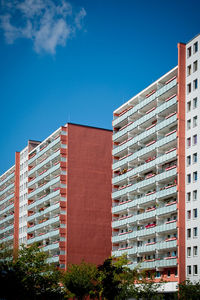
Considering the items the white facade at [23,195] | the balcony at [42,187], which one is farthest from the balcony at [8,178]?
the balcony at [42,187]

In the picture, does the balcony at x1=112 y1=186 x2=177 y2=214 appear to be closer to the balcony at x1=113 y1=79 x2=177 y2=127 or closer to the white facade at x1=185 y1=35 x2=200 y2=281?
the white facade at x1=185 y1=35 x2=200 y2=281

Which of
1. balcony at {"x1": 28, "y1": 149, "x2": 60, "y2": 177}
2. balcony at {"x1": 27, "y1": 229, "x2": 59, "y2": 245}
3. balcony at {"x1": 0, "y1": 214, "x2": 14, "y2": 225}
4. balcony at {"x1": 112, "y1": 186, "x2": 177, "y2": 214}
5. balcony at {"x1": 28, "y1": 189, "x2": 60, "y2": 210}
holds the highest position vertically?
balcony at {"x1": 28, "y1": 149, "x2": 60, "y2": 177}

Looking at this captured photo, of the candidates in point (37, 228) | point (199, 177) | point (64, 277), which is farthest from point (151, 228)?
point (37, 228)

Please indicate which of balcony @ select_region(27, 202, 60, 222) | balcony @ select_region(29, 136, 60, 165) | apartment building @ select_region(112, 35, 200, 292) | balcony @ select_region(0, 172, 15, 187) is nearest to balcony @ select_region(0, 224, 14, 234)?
balcony @ select_region(0, 172, 15, 187)

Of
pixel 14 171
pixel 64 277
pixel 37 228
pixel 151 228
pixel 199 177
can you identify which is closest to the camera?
pixel 199 177

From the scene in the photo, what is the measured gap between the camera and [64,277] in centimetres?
10044

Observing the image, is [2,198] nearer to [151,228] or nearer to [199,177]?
[151,228]

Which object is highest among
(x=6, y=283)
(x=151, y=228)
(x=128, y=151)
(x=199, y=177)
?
(x=128, y=151)

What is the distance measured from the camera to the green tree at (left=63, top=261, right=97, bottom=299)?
9794 centimetres

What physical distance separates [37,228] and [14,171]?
28.4m

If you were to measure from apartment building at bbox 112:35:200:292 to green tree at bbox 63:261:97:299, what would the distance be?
5514 millimetres

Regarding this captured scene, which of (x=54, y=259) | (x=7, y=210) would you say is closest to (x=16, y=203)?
(x=7, y=210)

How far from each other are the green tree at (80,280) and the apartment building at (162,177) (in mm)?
5514

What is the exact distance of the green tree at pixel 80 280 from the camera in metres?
97.9
